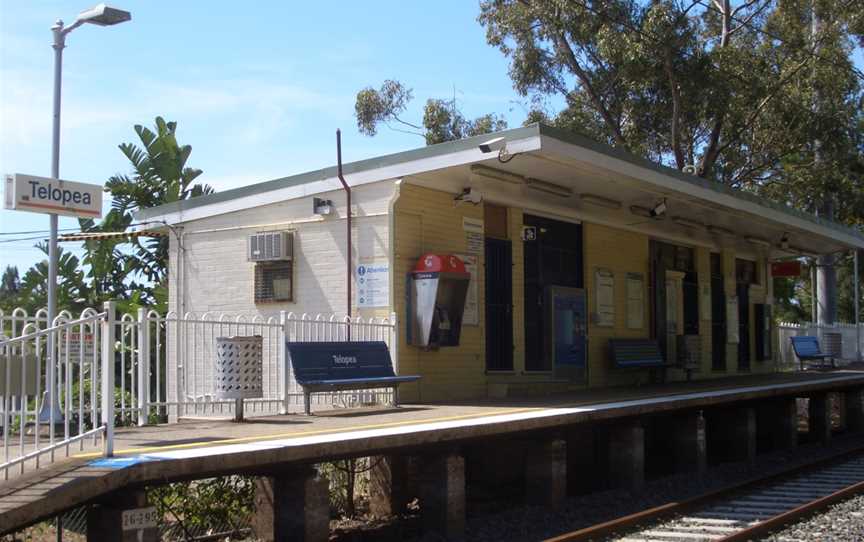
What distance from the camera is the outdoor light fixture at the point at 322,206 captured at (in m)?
14.2

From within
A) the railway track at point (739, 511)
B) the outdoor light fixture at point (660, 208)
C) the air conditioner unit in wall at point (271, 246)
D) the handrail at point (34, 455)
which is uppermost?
the outdoor light fixture at point (660, 208)

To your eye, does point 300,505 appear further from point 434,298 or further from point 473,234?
point 473,234

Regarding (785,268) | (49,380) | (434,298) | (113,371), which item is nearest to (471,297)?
(434,298)

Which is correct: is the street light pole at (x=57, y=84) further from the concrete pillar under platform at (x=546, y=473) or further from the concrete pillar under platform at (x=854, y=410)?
the concrete pillar under platform at (x=854, y=410)

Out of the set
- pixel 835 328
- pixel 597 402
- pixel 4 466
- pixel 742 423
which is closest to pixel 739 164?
pixel 835 328

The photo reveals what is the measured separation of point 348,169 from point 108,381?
7429mm

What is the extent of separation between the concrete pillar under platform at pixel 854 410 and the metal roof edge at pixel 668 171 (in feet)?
12.8

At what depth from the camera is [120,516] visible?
22.2 ft

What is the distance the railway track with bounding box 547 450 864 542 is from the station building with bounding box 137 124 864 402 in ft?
13.7

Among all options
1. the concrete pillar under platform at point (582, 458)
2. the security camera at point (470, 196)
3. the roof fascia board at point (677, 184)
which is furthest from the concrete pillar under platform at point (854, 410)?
the security camera at point (470, 196)

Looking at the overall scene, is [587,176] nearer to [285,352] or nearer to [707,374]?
[285,352]

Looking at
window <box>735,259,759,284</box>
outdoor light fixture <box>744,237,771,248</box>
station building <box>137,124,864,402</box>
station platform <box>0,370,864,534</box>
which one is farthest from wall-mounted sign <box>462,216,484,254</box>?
window <box>735,259,759,284</box>

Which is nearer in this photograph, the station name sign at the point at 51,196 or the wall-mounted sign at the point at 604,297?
the station name sign at the point at 51,196

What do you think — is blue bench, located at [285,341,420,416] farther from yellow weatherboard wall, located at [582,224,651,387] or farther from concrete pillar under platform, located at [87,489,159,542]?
yellow weatherboard wall, located at [582,224,651,387]
